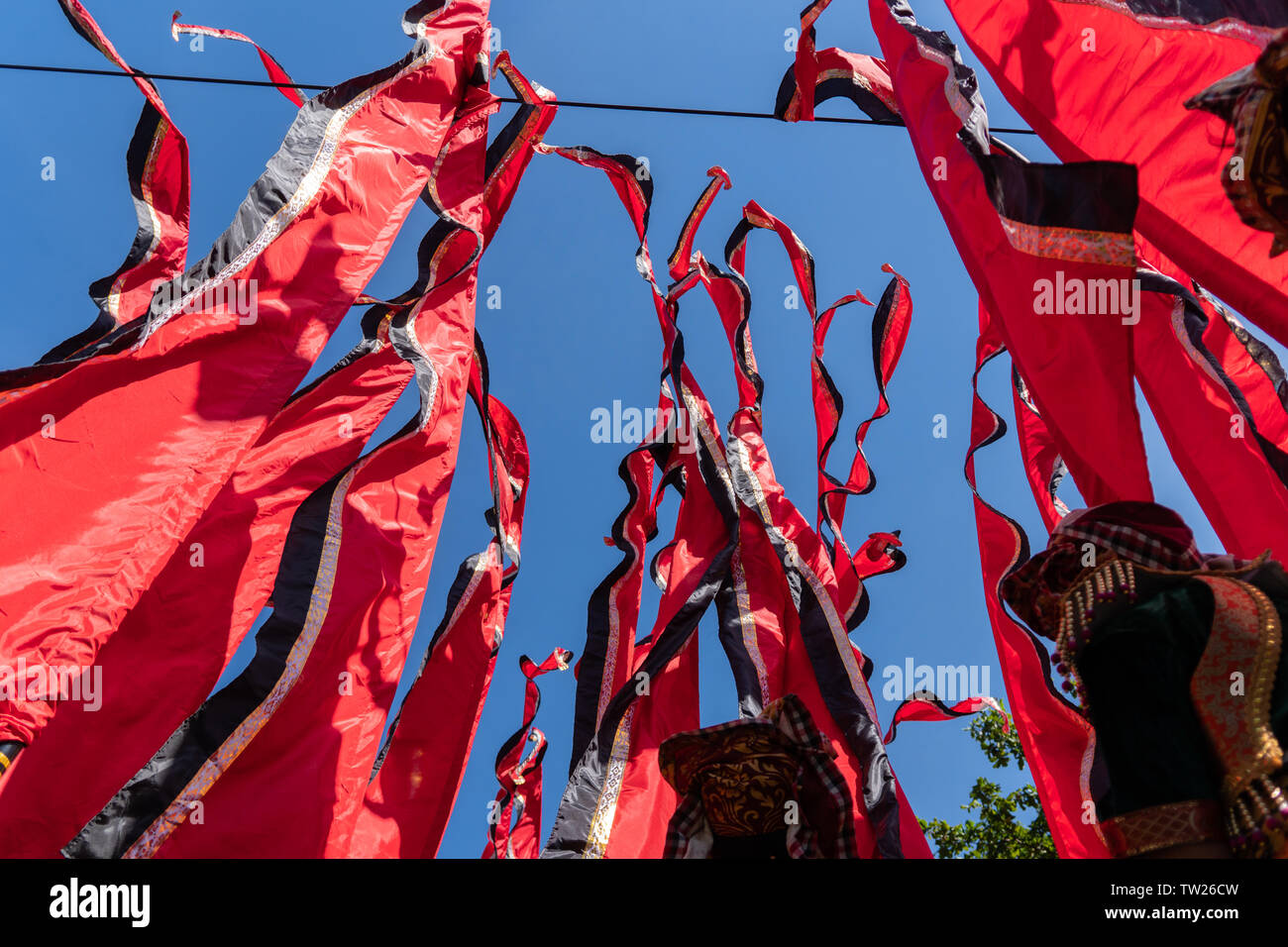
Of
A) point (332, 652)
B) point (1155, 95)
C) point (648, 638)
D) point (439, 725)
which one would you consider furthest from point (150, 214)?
point (1155, 95)

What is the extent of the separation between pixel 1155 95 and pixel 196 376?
387cm

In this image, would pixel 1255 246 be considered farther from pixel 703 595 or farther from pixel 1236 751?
pixel 703 595

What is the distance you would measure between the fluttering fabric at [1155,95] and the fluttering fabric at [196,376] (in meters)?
2.86

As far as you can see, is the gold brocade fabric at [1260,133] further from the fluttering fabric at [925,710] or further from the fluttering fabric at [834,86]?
the fluttering fabric at [925,710]

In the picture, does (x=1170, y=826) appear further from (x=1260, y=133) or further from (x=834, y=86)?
(x=834, y=86)

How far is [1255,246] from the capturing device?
340 cm

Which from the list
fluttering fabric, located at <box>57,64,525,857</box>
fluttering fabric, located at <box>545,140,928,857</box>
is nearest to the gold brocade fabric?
fluttering fabric, located at <box>545,140,928,857</box>

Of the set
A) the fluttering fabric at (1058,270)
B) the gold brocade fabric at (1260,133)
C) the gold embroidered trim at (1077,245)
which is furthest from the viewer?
the gold embroidered trim at (1077,245)

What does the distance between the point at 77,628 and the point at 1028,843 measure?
10498 millimetres

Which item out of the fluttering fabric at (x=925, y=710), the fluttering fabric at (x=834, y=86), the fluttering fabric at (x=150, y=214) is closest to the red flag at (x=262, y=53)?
the fluttering fabric at (x=150, y=214)

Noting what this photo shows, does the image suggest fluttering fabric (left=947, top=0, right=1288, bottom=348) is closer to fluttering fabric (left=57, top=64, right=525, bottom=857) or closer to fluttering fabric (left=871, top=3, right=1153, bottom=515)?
fluttering fabric (left=871, top=3, right=1153, bottom=515)

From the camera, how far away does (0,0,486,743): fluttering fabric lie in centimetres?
273

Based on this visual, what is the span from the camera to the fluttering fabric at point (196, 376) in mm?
2730
